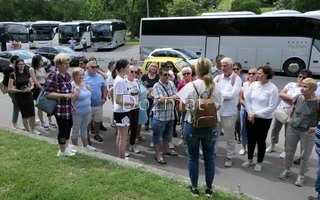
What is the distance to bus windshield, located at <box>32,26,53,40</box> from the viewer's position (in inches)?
1262

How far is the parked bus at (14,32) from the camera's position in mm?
25645

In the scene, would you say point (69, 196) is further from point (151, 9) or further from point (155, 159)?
point (151, 9)

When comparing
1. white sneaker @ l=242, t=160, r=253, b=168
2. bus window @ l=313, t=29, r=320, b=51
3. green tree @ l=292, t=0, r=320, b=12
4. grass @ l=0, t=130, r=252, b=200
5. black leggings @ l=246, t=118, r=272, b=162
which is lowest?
white sneaker @ l=242, t=160, r=253, b=168

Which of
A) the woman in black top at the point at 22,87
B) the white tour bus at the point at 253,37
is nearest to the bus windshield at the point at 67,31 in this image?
the white tour bus at the point at 253,37

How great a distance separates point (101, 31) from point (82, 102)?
28.4 metres

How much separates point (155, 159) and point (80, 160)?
148cm

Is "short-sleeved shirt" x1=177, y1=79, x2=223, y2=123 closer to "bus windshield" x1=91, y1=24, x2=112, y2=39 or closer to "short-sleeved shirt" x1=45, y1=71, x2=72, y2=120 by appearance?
"short-sleeved shirt" x1=45, y1=71, x2=72, y2=120

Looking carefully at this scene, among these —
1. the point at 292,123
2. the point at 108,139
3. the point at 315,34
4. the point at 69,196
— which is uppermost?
the point at 315,34

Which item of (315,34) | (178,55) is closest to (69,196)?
(178,55)

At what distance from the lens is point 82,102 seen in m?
5.06

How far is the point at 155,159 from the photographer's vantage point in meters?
5.38

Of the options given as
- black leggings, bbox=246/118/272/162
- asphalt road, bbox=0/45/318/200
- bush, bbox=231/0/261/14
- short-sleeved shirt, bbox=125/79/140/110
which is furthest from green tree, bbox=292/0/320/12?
short-sleeved shirt, bbox=125/79/140/110

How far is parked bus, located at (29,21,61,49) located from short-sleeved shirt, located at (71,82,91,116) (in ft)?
97.9

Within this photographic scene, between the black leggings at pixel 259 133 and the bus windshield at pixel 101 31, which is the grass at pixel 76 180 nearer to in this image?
the black leggings at pixel 259 133
